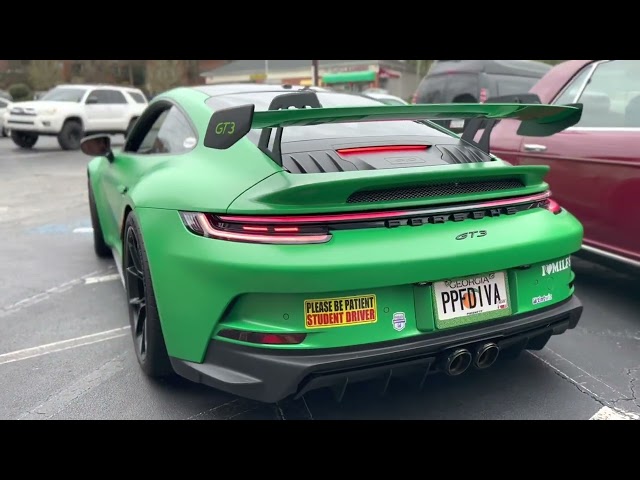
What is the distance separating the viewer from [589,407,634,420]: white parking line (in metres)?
2.43

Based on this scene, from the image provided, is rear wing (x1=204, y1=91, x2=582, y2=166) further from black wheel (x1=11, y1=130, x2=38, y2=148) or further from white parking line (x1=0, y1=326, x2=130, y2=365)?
black wheel (x1=11, y1=130, x2=38, y2=148)

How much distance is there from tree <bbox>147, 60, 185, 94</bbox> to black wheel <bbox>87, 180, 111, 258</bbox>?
53831 mm

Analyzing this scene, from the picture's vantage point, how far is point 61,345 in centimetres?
329

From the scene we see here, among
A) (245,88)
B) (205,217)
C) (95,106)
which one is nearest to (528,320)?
(205,217)

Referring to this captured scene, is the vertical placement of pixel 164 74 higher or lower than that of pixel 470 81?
lower

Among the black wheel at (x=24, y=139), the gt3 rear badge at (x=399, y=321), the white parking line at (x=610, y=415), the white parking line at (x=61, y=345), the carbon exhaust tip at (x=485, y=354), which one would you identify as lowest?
the black wheel at (x=24, y=139)

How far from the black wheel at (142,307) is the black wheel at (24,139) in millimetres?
14802

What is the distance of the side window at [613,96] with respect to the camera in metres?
3.55

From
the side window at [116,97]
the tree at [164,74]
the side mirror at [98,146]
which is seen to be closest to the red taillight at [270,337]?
the side mirror at [98,146]

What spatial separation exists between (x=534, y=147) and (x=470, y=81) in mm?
6495

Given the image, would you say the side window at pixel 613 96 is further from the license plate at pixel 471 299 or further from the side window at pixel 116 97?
the side window at pixel 116 97

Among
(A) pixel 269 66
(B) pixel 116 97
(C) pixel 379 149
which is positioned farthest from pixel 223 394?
(A) pixel 269 66

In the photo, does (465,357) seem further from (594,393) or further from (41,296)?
(41,296)

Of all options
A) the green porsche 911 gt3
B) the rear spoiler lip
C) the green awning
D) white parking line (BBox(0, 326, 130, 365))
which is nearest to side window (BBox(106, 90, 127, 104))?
white parking line (BBox(0, 326, 130, 365))
